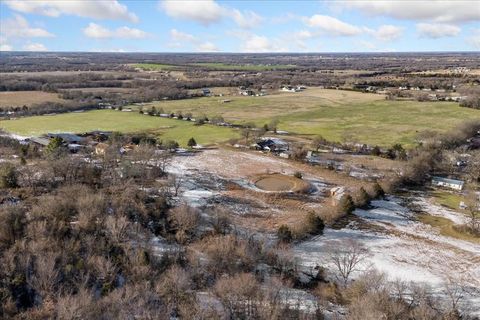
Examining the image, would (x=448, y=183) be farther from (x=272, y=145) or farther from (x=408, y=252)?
(x=272, y=145)

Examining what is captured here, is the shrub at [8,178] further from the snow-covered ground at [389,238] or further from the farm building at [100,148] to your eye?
the snow-covered ground at [389,238]

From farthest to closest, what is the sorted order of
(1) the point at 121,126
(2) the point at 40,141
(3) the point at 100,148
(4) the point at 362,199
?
(1) the point at 121,126 → (2) the point at 40,141 → (3) the point at 100,148 → (4) the point at 362,199

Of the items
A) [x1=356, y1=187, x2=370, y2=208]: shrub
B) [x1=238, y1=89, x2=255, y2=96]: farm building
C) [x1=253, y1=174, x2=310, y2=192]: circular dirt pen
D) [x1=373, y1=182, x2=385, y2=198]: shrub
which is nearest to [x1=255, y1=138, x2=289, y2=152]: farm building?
[x1=253, y1=174, x2=310, y2=192]: circular dirt pen

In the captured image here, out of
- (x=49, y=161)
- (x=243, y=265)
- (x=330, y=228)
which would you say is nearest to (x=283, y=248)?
(x=243, y=265)

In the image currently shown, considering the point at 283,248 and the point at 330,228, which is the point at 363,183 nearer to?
the point at 330,228

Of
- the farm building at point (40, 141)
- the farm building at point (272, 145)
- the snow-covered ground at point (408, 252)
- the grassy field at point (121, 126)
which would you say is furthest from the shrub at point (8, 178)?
the farm building at point (272, 145)

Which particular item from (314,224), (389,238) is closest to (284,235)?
(314,224)
